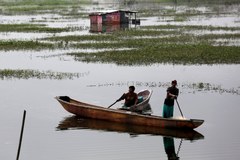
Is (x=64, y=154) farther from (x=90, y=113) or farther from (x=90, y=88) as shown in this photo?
(x=90, y=88)

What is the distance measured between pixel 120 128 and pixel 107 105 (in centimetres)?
366

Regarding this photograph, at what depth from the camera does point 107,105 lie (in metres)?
23.7

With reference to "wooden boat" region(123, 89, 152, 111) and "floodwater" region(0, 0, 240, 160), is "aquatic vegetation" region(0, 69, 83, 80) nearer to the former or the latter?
"floodwater" region(0, 0, 240, 160)

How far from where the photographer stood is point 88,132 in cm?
1977

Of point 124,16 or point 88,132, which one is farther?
point 124,16

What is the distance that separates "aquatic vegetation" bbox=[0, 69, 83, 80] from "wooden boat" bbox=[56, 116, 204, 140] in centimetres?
882

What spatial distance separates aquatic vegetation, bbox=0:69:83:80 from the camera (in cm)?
3028

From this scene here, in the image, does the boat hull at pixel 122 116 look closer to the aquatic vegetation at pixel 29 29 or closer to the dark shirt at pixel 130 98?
the dark shirt at pixel 130 98

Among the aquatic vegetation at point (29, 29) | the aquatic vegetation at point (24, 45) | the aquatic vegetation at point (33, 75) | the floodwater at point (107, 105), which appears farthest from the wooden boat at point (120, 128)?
the aquatic vegetation at point (29, 29)

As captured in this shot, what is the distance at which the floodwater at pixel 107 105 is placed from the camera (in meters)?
17.5

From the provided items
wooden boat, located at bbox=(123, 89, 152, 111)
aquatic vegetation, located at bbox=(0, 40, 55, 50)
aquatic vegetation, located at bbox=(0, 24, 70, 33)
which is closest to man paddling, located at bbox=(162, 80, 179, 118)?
wooden boat, located at bbox=(123, 89, 152, 111)

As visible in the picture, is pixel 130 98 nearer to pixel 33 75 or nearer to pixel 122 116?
pixel 122 116

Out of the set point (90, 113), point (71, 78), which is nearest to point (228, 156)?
point (90, 113)

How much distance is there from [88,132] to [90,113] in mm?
1575
